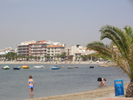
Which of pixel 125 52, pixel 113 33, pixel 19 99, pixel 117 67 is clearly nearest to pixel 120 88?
pixel 117 67

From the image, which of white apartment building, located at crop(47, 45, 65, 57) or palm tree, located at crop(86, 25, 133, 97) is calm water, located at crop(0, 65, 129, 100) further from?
white apartment building, located at crop(47, 45, 65, 57)

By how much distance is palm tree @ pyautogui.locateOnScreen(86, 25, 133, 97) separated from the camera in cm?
1371

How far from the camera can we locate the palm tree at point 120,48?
1371 cm

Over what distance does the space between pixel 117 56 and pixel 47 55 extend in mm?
181682

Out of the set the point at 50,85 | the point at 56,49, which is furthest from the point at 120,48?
the point at 56,49

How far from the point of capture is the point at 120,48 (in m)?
14.2

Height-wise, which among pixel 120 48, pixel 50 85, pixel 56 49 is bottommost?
pixel 50 85

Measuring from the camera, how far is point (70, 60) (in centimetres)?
18925

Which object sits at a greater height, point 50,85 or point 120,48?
point 120,48

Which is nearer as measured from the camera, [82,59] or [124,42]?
[124,42]

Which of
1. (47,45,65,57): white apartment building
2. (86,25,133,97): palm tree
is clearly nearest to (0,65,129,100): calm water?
(86,25,133,97): palm tree

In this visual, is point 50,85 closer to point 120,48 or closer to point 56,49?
point 120,48

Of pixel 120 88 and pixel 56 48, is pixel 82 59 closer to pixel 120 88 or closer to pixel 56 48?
pixel 56 48

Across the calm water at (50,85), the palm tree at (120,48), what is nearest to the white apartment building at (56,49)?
the calm water at (50,85)
